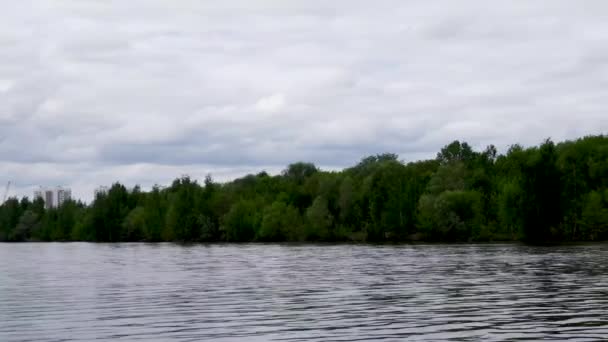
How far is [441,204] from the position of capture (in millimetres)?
143375

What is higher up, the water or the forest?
the forest

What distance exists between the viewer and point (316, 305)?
Answer: 117 feet

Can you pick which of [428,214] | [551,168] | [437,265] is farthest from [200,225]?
[437,265]

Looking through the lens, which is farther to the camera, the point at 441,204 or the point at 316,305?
the point at 441,204

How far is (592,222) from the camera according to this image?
127812 millimetres

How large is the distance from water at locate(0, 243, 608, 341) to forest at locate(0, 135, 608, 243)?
73.8 metres

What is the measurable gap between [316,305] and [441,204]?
110 metres

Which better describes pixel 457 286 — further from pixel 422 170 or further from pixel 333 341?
pixel 422 170

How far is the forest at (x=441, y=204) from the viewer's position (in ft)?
427

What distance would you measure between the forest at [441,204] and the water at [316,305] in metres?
73.8

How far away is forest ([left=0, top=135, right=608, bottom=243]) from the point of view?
427 feet

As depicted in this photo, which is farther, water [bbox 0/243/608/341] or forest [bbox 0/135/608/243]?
forest [bbox 0/135/608/243]

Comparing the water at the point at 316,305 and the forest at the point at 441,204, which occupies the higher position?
the forest at the point at 441,204

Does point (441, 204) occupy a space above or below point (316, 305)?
above
